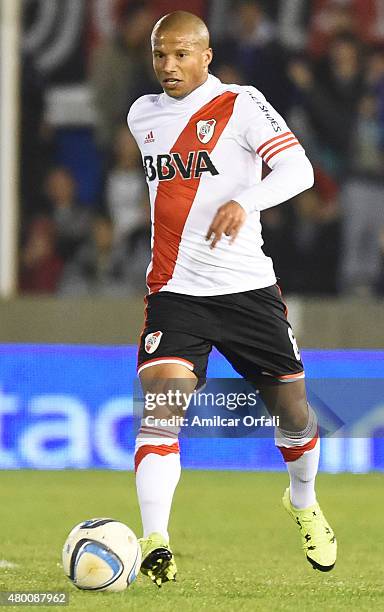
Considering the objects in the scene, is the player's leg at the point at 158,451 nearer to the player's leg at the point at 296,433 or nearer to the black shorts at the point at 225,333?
the black shorts at the point at 225,333

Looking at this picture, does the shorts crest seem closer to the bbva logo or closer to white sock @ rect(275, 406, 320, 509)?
the bbva logo

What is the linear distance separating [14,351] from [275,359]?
445 centimetres

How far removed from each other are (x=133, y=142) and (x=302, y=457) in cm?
721

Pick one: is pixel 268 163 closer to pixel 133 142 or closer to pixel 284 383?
pixel 284 383

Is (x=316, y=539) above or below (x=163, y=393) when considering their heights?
below

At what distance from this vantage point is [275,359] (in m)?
5.55

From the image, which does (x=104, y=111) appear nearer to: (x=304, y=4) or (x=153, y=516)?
(x=304, y=4)

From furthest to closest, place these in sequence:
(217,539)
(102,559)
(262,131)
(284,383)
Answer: (217,539) < (284,383) < (262,131) < (102,559)

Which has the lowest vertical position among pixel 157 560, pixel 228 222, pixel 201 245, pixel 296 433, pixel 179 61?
pixel 157 560

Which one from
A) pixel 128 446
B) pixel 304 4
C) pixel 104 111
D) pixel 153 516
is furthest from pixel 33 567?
pixel 304 4

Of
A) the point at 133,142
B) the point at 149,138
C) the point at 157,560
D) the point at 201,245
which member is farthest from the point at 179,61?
the point at 133,142

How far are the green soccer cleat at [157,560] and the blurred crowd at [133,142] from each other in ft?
22.5

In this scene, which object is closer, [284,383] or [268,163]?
[268,163]

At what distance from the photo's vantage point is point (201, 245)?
17.9 ft
